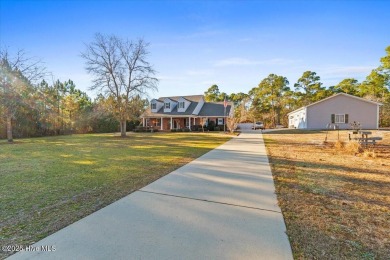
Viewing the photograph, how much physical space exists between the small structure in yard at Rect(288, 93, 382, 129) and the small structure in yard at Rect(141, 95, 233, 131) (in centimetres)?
1202

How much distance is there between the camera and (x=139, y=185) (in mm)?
4543

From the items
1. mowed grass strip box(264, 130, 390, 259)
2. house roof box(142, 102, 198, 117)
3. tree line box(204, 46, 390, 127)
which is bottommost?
mowed grass strip box(264, 130, 390, 259)

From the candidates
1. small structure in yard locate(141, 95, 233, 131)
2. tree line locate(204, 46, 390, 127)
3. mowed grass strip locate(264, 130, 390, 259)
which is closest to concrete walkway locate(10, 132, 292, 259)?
mowed grass strip locate(264, 130, 390, 259)

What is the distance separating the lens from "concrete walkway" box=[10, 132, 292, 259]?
7.05 ft

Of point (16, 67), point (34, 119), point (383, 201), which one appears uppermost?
point (16, 67)

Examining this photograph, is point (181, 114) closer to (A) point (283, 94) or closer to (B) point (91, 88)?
(B) point (91, 88)

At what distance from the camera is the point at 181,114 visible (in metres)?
31.3

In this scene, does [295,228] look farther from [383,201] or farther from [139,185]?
[139,185]

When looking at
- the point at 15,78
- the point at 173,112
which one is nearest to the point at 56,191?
the point at 15,78

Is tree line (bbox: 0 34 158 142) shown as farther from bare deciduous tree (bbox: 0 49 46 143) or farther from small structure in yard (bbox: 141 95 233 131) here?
small structure in yard (bbox: 141 95 233 131)

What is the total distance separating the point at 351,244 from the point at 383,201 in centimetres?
209

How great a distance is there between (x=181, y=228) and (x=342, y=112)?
31542mm

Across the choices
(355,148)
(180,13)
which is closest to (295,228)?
(355,148)

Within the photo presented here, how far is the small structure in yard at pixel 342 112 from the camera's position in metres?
25.8
